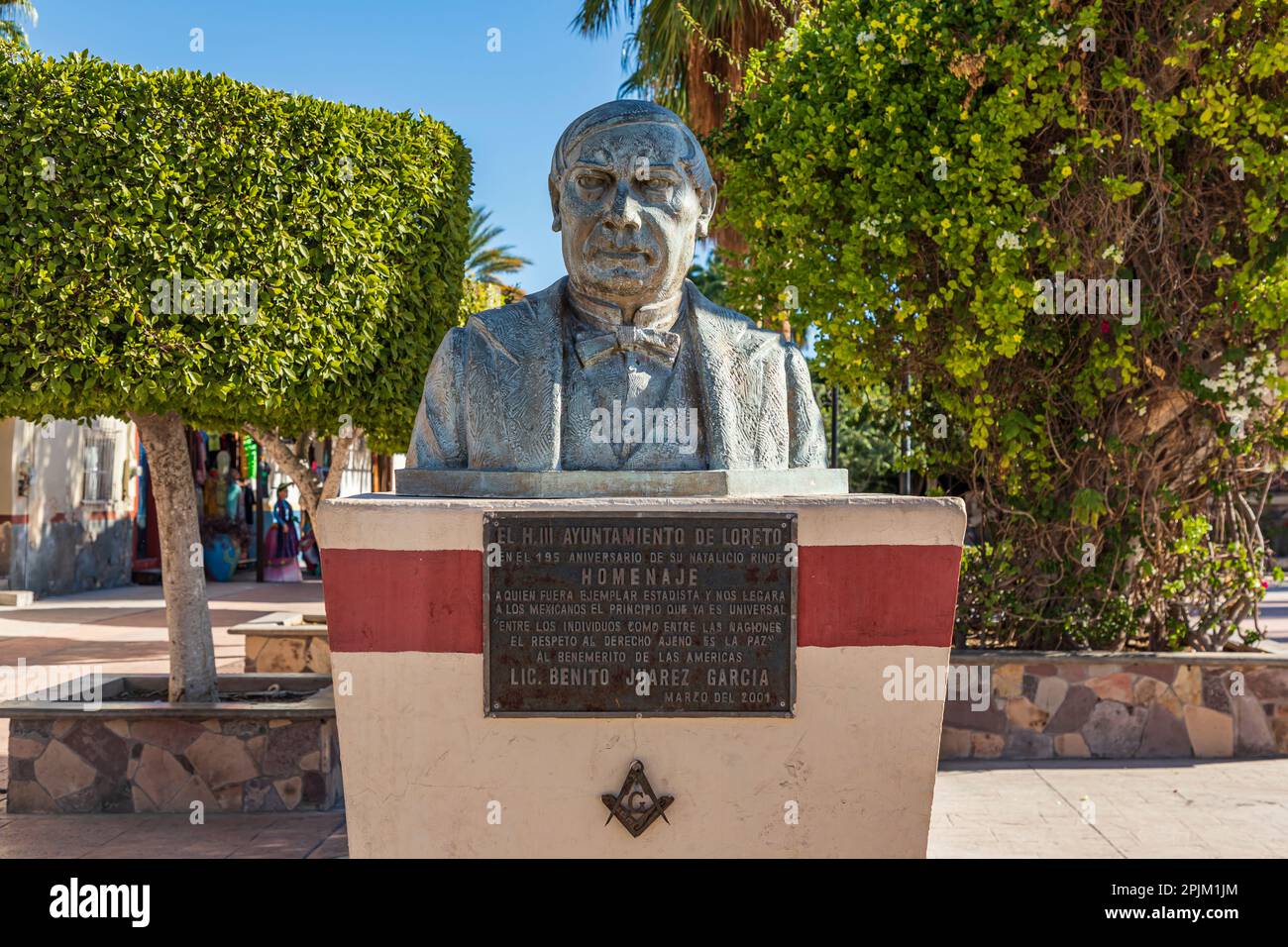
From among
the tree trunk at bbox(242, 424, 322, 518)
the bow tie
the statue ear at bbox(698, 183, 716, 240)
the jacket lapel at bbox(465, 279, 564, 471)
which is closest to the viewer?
the jacket lapel at bbox(465, 279, 564, 471)

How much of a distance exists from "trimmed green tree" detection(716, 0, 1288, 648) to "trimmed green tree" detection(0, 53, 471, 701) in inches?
98.4

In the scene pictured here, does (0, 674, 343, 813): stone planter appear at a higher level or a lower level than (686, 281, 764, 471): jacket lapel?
lower

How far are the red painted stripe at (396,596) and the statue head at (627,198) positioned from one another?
3.22 feet

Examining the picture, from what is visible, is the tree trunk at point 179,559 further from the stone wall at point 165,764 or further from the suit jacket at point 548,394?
the suit jacket at point 548,394

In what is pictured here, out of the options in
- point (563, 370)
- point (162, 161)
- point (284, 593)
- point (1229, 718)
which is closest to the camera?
point (563, 370)

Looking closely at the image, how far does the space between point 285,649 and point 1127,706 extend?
6.40 metres

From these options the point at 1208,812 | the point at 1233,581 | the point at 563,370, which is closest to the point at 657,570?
the point at 563,370

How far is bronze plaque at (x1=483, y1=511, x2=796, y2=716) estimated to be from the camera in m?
3.08

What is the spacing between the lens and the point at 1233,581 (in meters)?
7.26

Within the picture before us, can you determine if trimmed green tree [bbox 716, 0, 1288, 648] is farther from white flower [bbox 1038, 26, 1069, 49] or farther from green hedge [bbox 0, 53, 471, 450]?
green hedge [bbox 0, 53, 471, 450]

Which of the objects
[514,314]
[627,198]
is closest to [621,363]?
[514,314]

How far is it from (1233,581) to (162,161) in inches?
267

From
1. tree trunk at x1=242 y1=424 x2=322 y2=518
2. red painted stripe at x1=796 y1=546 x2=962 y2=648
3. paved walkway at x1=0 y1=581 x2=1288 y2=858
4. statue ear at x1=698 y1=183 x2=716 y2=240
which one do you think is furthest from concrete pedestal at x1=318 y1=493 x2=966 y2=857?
tree trunk at x1=242 y1=424 x2=322 y2=518

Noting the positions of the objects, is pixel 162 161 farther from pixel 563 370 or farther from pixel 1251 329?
pixel 1251 329
